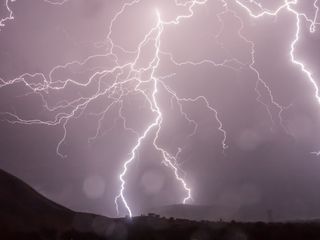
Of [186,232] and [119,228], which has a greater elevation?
[119,228]

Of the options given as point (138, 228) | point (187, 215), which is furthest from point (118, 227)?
point (187, 215)

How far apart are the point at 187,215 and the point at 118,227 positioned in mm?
142003

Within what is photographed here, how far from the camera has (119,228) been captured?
27219 mm

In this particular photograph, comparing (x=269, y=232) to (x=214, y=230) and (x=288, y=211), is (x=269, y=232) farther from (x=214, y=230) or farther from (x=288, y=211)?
(x=288, y=211)

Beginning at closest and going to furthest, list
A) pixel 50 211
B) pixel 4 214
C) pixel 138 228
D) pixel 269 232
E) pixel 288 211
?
pixel 269 232 < pixel 138 228 < pixel 4 214 < pixel 50 211 < pixel 288 211

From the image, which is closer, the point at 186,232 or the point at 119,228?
the point at 186,232

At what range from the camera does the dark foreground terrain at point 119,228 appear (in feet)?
77.8

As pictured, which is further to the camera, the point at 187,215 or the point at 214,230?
the point at 187,215

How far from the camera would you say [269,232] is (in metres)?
23.7

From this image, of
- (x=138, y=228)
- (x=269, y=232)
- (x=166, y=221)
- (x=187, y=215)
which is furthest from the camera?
(x=187, y=215)

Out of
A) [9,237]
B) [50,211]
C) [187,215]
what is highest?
[187,215]

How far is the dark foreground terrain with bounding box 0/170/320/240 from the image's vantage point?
23.7 meters

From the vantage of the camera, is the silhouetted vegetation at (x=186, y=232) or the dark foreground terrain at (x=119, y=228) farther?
the dark foreground terrain at (x=119, y=228)

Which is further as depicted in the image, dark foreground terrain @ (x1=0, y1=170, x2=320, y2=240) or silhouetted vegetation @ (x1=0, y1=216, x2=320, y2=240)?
dark foreground terrain @ (x1=0, y1=170, x2=320, y2=240)
